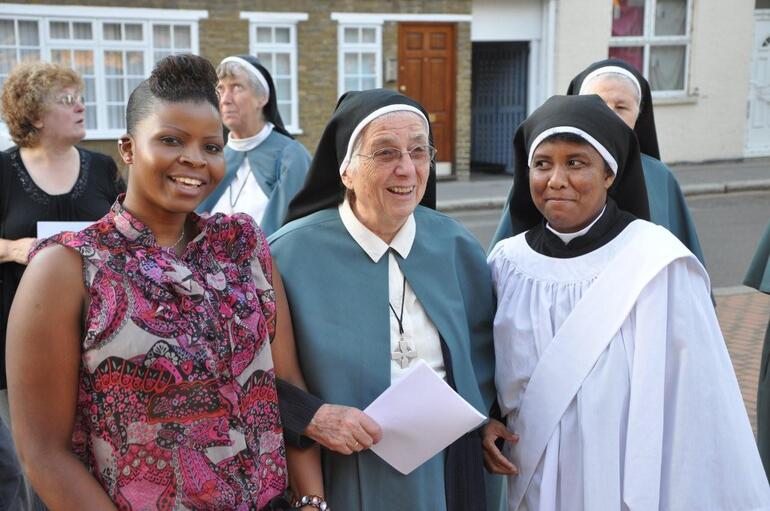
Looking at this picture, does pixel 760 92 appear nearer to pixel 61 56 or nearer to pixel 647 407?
pixel 61 56

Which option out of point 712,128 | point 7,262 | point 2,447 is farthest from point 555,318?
point 712,128

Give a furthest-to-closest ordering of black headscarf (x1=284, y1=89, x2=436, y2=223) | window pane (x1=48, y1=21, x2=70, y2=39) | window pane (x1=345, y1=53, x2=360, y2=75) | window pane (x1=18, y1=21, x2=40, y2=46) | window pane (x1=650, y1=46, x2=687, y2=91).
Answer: window pane (x1=650, y1=46, x2=687, y2=91)
window pane (x1=345, y1=53, x2=360, y2=75)
window pane (x1=48, y1=21, x2=70, y2=39)
window pane (x1=18, y1=21, x2=40, y2=46)
black headscarf (x1=284, y1=89, x2=436, y2=223)

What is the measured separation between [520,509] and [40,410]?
1652 millimetres

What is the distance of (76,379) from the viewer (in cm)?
198

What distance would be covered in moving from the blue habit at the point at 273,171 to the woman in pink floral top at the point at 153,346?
2.63 meters

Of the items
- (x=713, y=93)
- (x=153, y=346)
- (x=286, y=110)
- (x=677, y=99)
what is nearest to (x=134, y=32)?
(x=286, y=110)

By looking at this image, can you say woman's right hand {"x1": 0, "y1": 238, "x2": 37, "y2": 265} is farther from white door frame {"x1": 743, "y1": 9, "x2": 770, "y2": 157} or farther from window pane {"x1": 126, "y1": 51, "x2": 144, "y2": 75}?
white door frame {"x1": 743, "y1": 9, "x2": 770, "y2": 157}

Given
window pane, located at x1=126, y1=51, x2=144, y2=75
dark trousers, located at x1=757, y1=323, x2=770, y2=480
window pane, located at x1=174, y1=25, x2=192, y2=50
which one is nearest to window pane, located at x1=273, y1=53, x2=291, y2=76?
window pane, located at x1=174, y1=25, x2=192, y2=50

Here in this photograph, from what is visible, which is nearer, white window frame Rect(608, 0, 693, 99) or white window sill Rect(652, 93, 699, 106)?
white window frame Rect(608, 0, 693, 99)

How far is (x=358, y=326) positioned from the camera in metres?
2.69

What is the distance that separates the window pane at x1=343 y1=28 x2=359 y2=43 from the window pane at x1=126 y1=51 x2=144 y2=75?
344 cm

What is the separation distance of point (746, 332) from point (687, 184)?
8.45 meters

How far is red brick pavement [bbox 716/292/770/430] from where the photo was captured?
616cm

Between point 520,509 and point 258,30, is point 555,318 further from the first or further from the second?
point 258,30
